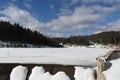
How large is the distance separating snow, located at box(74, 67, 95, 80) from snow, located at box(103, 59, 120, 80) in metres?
0.39

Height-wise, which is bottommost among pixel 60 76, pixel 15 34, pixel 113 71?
pixel 60 76

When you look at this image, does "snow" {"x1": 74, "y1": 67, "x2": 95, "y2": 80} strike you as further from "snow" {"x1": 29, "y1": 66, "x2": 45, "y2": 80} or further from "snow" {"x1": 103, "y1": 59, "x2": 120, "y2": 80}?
"snow" {"x1": 29, "y1": 66, "x2": 45, "y2": 80}

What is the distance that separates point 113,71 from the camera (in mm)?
4211

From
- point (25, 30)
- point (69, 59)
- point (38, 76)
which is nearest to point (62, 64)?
point (69, 59)

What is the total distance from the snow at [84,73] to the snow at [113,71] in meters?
0.39

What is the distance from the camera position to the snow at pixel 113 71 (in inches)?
158

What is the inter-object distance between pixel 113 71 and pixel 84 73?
563mm

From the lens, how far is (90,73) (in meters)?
4.58

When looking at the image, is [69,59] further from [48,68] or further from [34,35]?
[34,35]

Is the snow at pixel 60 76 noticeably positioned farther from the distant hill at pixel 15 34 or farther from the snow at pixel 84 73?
the distant hill at pixel 15 34

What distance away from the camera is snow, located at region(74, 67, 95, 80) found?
180 inches

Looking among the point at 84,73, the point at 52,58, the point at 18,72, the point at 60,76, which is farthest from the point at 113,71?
the point at 18,72

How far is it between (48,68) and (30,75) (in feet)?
1.21

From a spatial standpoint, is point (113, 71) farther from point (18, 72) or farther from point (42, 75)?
point (18, 72)
